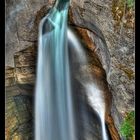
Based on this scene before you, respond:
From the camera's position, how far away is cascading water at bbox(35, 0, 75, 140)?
3.78 meters

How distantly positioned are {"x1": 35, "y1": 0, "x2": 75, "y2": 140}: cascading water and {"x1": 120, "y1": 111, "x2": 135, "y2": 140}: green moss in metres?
0.31

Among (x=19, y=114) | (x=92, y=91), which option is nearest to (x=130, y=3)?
(x=92, y=91)

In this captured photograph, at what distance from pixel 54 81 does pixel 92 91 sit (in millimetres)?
242

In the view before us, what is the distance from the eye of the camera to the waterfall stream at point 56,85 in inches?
149

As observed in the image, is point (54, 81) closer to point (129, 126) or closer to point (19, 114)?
point (19, 114)

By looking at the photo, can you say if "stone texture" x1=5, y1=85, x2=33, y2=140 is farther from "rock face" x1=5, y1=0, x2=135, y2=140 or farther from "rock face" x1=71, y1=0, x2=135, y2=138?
"rock face" x1=71, y1=0, x2=135, y2=138

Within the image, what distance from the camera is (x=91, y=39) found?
3771 mm

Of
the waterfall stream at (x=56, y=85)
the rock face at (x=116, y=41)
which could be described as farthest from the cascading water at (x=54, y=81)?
the rock face at (x=116, y=41)

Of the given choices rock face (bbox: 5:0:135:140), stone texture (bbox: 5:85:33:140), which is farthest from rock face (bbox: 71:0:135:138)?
stone texture (bbox: 5:85:33:140)

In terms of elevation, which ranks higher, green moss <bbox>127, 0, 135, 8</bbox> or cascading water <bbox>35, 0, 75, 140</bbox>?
green moss <bbox>127, 0, 135, 8</bbox>

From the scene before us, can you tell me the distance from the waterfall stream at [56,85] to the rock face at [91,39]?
53mm

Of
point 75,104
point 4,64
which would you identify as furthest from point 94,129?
point 4,64

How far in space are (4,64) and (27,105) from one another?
0.96ft
